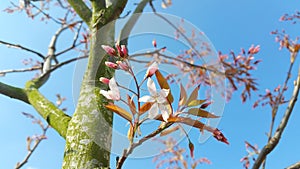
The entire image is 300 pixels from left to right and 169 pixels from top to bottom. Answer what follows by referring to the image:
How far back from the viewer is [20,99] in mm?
1244

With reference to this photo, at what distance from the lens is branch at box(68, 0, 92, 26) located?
50.9 inches

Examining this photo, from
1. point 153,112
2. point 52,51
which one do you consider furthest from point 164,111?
point 52,51

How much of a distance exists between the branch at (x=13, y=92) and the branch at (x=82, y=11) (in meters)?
0.42

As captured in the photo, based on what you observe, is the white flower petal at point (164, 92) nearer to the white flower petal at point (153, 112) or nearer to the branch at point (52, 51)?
the white flower petal at point (153, 112)

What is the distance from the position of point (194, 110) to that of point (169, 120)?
7 centimetres

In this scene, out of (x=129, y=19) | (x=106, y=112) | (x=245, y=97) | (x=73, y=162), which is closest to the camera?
(x=73, y=162)

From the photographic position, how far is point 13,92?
4.00 feet

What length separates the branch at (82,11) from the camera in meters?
1.29

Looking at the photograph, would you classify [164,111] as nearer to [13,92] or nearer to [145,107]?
[145,107]

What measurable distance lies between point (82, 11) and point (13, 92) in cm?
47

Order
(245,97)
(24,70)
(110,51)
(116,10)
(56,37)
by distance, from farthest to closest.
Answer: (56,37) → (245,97) → (24,70) → (116,10) → (110,51)

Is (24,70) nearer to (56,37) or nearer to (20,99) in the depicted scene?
(56,37)

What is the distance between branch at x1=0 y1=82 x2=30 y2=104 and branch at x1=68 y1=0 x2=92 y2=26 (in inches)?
16.6

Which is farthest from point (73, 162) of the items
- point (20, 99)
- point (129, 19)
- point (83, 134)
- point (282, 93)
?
point (282, 93)
